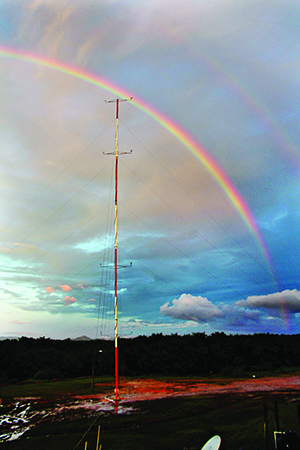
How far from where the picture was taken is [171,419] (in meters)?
23.0

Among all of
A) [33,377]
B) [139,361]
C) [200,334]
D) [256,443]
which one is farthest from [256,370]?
[256,443]

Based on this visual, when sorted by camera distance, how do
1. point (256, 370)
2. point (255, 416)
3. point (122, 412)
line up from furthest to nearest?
1. point (256, 370)
2. point (122, 412)
3. point (255, 416)

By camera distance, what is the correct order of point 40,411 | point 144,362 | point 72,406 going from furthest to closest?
point 144,362 → point 72,406 → point 40,411

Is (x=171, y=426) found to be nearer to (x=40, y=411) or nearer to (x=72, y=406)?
(x=72, y=406)

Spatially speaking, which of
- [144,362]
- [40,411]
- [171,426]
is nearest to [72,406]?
[40,411]

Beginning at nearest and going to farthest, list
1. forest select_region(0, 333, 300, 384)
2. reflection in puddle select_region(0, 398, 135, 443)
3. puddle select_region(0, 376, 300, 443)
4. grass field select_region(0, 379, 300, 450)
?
grass field select_region(0, 379, 300, 450), reflection in puddle select_region(0, 398, 135, 443), puddle select_region(0, 376, 300, 443), forest select_region(0, 333, 300, 384)

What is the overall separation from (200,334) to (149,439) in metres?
73.3

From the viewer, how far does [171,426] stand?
21.2 meters

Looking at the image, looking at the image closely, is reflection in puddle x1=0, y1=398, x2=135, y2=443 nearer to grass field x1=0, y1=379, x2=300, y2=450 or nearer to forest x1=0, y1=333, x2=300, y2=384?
grass field x1=0, y1=379, x2=300, y2=450

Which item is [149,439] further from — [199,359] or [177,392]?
[199,359]

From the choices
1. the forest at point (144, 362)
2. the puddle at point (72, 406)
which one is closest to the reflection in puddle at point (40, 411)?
the puddle at point (72, 406)

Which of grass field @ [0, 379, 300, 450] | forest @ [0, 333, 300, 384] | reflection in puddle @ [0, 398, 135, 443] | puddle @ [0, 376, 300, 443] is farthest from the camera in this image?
forest @ [0, 333, 300, 384]

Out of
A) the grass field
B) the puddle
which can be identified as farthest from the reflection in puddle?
the grass field

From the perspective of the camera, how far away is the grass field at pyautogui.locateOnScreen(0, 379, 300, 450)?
58.3 ft
